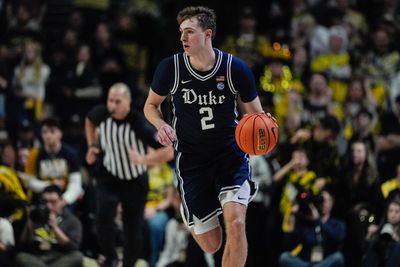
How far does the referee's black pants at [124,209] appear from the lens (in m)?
10.8

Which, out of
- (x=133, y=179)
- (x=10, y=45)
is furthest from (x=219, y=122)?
(x=10, y=45)

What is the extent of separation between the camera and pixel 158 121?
28.7ft

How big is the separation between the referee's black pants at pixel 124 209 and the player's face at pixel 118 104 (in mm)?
708

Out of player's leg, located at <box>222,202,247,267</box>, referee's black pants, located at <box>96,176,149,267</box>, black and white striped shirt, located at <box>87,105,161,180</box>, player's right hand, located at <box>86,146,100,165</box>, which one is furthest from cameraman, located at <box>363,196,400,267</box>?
player's right hand, located at <box>86,146,100,165</box>

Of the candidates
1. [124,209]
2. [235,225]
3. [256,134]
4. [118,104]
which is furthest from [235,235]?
[118,104]

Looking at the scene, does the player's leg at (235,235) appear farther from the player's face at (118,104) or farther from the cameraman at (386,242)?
the cameraman at (386,242)

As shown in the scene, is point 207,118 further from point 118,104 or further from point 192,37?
point 118,104

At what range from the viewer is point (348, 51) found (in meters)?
15.6

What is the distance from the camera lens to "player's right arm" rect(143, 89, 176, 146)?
832 centimetres

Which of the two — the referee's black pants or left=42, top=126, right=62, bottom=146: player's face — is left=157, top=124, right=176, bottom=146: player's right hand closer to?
the referee's black pants

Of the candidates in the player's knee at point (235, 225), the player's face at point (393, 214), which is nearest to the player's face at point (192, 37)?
the player's knee at point (235, 225)

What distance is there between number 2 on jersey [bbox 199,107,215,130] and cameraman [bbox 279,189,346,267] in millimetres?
3182

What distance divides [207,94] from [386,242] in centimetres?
348

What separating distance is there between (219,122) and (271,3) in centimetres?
902
